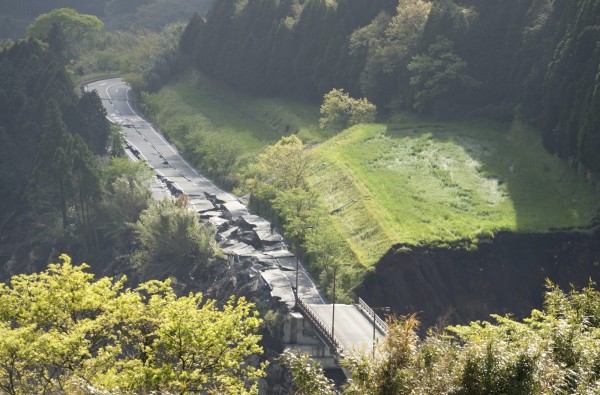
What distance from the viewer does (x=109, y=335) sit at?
37.1m

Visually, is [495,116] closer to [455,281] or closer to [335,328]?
[455,281]

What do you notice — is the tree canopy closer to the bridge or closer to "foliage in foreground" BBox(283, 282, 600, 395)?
the bridge

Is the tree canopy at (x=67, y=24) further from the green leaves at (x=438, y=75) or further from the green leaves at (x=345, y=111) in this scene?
the green leaves at (x=438, y=75)

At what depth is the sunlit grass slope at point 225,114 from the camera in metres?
105

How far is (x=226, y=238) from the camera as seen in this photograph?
8075 centimetres

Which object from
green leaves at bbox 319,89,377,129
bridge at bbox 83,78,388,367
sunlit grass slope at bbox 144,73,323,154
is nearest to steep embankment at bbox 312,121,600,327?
bridge at bbox 83,78,388,367

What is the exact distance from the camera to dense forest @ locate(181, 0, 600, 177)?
81.5 m

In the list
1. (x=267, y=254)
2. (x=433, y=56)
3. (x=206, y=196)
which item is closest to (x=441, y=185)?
(x=267, y=254)

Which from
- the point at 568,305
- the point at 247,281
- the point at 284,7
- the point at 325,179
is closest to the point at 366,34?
the point at 284,7

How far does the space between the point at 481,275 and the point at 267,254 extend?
17.8 metres

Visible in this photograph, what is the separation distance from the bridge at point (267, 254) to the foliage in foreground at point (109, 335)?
4925 millimetres

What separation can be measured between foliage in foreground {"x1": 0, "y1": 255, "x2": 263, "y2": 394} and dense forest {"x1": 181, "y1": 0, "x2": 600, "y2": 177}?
4972cm

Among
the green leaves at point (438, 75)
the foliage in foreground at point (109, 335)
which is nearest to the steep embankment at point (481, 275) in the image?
the green leaves at point (438, 75)

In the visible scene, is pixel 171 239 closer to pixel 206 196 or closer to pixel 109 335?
pixel 206 196
